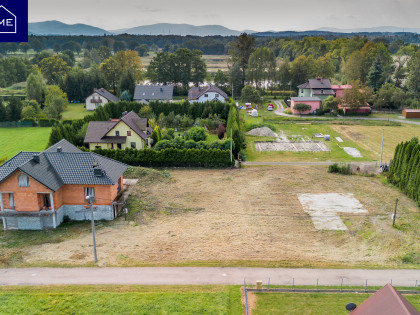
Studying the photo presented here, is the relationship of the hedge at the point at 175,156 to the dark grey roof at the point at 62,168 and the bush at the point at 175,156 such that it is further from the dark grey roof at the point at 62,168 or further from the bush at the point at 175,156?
the dark grey roof at the point at 62,168

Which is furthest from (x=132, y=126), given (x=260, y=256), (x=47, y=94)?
(x=47, y=94)

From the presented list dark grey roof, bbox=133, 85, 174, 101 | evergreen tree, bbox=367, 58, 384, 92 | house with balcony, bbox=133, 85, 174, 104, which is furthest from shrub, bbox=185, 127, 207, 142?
evergreen tree, bbox=367, 58, 384, 92

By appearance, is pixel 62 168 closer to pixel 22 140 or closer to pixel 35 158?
pixel 35 158

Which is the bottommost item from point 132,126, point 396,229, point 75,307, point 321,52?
point 75,307

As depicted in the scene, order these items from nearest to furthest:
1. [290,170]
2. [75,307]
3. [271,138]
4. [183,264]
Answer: [75,307]
[183,264]
[290,170]
[271,138]

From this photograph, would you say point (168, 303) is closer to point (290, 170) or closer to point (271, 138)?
point (290, 170)

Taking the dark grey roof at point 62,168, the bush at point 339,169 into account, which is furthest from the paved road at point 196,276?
the bush at point 339,169

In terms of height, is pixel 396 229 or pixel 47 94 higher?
pixel 47 94
